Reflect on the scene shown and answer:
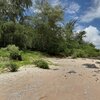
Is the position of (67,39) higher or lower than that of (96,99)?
higher

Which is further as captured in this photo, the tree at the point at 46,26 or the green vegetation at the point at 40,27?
the tree at the point at 46,26

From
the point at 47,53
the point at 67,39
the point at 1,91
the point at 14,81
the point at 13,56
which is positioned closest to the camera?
the point at 1,91

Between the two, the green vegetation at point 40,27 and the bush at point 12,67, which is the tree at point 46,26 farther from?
the bush at point 12,67

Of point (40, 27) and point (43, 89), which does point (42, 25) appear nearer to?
point (40, 27)

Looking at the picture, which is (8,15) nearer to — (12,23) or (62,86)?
(12,23)

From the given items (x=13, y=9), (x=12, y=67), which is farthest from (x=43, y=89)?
(x=13, y=9)

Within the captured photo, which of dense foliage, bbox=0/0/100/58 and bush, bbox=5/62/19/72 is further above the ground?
dense foliage, bbox=0/0/100/58

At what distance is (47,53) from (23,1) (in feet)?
26.5

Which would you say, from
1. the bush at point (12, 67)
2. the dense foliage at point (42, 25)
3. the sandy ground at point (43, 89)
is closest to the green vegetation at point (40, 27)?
the dense foliage at point (42, 25)

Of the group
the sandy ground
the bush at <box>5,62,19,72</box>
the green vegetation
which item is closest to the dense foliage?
the green vegetation

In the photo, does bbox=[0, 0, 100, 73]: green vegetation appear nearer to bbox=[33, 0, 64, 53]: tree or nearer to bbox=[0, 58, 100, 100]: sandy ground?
bbox=[33, 0, 64, 53]: tree

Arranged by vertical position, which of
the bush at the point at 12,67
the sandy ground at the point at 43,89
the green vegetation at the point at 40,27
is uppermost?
the green vegetation at the point at 40,27

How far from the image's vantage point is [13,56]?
2361 cm

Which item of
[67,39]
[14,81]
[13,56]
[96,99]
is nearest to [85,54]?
[67,39]
